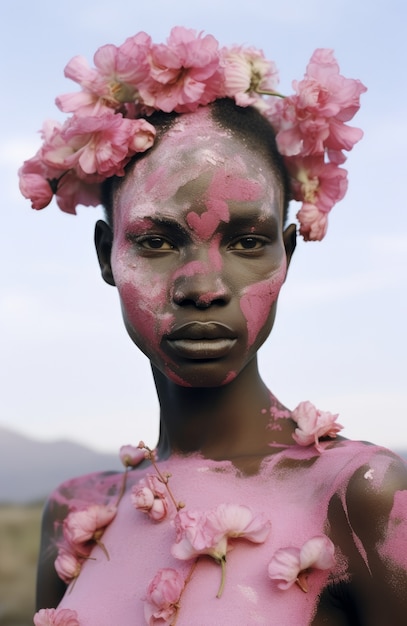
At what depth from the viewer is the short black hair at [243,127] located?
11.6 feet

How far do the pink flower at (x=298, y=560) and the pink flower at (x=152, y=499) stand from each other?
0.49 meters

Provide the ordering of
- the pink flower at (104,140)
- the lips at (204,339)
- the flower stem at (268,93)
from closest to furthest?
the lips at (204,339)
the pink flower at (104,140)
the flower stem at (268,93)

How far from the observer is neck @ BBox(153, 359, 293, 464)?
3.51 meters

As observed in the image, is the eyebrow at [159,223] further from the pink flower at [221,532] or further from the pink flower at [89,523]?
the pink flower at [89,523]

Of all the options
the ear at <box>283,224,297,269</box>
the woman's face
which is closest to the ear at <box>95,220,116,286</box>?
the woman's face

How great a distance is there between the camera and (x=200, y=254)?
10.9 ft

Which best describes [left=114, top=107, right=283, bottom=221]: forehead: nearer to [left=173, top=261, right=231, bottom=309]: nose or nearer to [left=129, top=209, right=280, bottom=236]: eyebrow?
[left=129, top=209, right=280, bottom=236]: eyebrow

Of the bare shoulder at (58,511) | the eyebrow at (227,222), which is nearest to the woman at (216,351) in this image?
the eyebrow at (227,222)

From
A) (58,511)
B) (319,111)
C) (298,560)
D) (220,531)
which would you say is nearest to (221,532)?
(220,531)

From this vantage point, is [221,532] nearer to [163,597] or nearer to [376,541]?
[163,597]

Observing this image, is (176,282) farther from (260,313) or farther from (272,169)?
(272,169)

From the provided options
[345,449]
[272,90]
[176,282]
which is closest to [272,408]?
[345,449]

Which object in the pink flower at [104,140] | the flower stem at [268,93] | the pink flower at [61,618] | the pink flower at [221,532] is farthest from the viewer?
the flower stem at [268,93]

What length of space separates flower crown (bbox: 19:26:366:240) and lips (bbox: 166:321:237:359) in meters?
0.63
